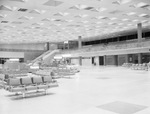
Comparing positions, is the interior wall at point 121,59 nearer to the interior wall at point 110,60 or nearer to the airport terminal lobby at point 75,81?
the interior wall at point 110,60

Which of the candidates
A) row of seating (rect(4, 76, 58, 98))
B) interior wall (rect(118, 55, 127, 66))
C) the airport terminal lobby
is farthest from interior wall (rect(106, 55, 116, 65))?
row of seating (rect(4, 76, 58, 98))

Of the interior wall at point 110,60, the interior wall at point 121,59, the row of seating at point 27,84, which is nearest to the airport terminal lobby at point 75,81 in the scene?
the row of seating at point 27,84

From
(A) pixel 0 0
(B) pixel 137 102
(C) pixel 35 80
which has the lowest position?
(B) pixel 137 102

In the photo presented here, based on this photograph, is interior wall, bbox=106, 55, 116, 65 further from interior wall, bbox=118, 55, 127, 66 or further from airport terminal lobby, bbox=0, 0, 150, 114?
airport terminal lobby, bbox=0, 0, 150, 114

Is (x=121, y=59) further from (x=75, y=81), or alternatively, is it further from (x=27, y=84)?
(x=27, y=84)

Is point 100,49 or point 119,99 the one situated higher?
point 100,49

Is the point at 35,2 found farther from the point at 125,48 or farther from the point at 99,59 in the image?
the point at 99,59

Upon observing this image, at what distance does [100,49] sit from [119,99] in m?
31.4

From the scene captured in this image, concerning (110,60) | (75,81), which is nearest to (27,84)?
(75,81)

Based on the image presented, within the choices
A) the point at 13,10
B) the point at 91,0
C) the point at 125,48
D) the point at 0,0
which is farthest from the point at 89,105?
the point at 125,48

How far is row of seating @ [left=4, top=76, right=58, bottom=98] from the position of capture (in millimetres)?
7334

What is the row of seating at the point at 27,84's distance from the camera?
733cm

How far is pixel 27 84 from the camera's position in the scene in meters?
8.01

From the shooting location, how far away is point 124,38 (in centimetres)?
4572
